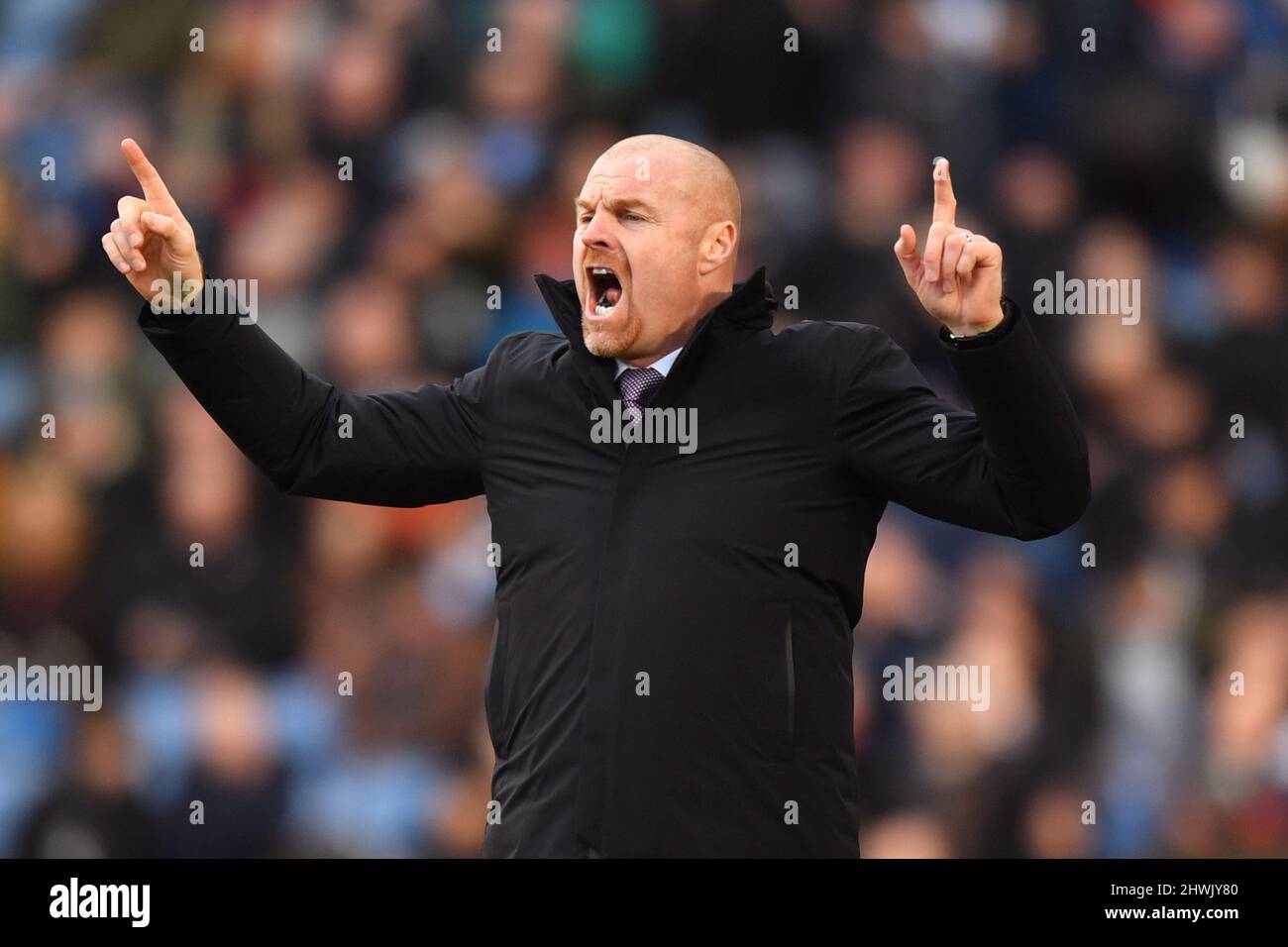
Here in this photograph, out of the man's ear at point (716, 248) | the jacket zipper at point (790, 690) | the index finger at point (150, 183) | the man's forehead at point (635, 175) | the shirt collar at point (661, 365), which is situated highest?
the man's forehead at point (635, 175)

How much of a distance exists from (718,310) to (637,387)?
0.17m

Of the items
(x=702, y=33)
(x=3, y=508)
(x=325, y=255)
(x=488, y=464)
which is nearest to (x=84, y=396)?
(x=3, y=508)

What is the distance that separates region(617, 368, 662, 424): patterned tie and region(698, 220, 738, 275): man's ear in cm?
19

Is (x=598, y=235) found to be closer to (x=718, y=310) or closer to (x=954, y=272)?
(x=718, y=310)

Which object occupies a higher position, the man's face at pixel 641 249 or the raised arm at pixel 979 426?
the man's face at pixel 641 249

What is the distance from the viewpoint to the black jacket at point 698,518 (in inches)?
107

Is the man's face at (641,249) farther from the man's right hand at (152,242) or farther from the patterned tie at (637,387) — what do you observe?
the man's right hand at (152,242)

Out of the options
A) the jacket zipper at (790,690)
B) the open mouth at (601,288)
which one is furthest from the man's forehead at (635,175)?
the jacket zipper at (790,690)

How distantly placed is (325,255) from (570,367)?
2607mm

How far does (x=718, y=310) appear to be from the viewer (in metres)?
2.94

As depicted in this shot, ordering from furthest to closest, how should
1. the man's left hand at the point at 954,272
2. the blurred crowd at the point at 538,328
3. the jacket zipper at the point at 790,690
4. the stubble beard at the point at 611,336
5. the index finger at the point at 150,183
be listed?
the blurred crowd at the point at 538,328, the stubble beard at the point at 611,336, the index finger at the point at 150,183, the jacket zipper at the point at 790,690, the man's left hand at the point at 954,272

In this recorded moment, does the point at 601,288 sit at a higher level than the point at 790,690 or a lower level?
higher

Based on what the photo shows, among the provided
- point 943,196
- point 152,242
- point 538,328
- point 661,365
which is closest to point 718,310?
point 661,365

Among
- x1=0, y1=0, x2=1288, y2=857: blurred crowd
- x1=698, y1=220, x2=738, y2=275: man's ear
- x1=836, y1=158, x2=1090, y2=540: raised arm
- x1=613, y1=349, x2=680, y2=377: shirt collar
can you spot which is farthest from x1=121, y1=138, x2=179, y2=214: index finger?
x1=0, y1=0, x2=1288, y2=857: blurred crowd
